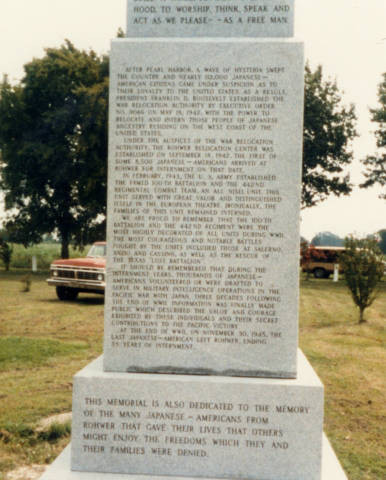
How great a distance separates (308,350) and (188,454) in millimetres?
7010

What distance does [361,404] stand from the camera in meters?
6.72

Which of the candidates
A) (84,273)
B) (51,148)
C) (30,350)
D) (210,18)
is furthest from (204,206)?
(51,148)

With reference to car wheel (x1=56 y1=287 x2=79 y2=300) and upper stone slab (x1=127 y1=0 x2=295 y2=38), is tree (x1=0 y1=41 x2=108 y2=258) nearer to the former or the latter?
car wheel (x1=56 y1=287 x2=79 y2=300)

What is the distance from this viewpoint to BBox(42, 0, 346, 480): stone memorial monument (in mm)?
3309

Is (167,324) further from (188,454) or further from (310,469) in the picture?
(310,469)

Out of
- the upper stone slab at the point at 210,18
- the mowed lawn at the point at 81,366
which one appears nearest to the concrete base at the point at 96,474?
the mowed lawn at the point at 81,366

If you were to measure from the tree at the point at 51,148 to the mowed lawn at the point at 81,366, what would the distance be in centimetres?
1313

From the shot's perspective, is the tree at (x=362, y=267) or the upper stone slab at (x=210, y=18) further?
the tree at (x=362, y=267)

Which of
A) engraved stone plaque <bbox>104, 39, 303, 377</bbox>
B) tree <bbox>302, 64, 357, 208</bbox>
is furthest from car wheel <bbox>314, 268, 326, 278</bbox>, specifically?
engraved stone plaque <bbox>104, 39, 303, 377</bbox>

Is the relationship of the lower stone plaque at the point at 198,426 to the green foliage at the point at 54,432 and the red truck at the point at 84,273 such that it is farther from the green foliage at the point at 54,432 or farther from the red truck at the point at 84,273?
the red truck at the point at 84,273

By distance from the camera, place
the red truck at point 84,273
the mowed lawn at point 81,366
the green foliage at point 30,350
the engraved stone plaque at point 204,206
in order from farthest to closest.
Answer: the red truck at point 84,273 < the green foliage at point 30,350 < the mowed lawn at point 81,366 < the engraved stone plaque at point 204,206

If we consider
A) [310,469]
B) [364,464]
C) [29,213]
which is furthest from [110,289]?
[29,213]

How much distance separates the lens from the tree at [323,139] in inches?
1191

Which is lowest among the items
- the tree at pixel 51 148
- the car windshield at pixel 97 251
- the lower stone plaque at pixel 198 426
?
the lower stone plaque at pixel 198 426
